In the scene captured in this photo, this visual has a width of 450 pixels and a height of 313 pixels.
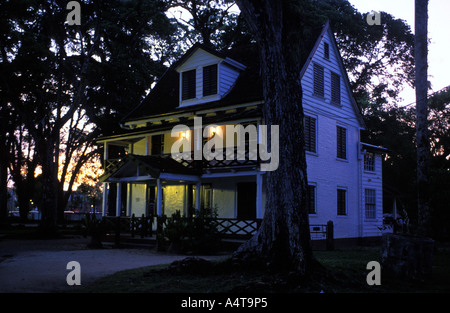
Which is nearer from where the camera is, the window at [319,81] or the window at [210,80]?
the window at [319,81]

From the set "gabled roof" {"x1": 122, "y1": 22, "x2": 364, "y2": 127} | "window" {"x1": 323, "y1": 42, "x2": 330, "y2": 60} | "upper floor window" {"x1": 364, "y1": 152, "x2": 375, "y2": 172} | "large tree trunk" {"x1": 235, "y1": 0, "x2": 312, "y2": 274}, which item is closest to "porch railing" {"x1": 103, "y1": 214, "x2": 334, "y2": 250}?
"gabled roof" {"x1": 122, "y1": 22, "x2": 364, "y2": 127}

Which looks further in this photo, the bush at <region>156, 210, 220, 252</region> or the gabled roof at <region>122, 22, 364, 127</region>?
the gabled roof at <region>122, 22, 364, 127</region>

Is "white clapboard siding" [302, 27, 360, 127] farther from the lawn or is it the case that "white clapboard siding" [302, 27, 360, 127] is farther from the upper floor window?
the lawn

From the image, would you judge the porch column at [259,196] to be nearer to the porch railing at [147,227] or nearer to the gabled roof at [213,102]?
the porch railing at [147,227]

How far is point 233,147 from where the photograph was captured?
1995 cm

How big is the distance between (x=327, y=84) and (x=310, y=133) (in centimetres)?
334

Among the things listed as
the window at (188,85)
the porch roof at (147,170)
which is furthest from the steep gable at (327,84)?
the porch roof at (147,170)

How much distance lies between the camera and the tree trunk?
15031 mm

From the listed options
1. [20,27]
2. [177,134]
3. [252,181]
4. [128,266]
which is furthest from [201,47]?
[128,266]

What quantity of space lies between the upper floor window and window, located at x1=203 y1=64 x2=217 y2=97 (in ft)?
33.8

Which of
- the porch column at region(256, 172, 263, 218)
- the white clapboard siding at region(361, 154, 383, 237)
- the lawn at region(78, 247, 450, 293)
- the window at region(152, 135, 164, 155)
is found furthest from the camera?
the white clapboard siding at region(361, 154, 383, 237)

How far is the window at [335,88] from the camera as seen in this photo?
23578 millimetres

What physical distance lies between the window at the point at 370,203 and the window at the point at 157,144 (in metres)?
12.1

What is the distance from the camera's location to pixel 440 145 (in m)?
37.6
